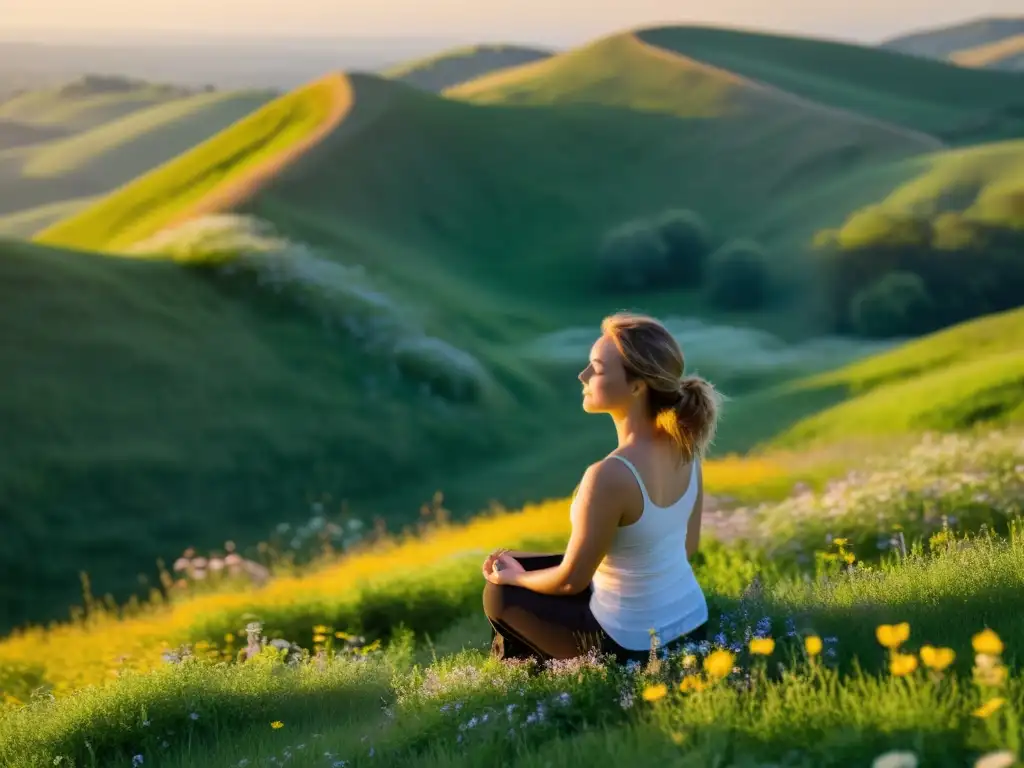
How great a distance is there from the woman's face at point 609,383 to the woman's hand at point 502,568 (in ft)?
3.61

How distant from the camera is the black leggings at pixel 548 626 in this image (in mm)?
5715

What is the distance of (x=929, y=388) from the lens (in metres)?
22.7

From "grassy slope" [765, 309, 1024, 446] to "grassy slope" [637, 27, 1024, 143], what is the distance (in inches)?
1722

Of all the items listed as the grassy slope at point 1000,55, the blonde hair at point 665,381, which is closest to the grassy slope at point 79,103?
the grassy slope at point 1000,55

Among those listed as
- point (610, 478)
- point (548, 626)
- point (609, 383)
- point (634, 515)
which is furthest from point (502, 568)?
point (609, 383)

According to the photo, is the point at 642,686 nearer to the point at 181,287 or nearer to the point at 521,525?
the point at 521,525

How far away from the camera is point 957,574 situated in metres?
6.01

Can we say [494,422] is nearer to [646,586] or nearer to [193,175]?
[646,586]

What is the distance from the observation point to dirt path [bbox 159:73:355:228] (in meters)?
40.2

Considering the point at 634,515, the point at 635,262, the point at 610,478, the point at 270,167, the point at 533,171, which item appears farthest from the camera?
the point at 533,171

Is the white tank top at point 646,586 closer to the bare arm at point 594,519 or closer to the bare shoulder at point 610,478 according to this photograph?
the bare arm at point 594,519

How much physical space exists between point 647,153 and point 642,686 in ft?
182

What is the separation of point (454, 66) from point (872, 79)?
79.3m

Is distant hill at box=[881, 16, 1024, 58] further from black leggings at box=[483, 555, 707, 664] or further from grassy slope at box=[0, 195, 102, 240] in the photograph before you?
black leggings at box=[483, 555, 707, 664]
